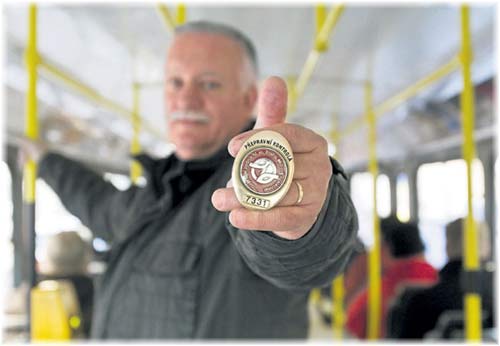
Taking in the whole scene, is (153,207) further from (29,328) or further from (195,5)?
(195,5)

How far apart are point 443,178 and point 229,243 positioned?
4482mm

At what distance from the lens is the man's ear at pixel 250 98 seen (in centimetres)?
138

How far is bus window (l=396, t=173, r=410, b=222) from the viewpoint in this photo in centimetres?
618

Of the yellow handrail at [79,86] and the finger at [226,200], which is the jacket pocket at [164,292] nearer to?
the finger at [226,200]

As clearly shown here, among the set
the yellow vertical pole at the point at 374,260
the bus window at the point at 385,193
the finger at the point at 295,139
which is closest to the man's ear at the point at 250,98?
the finger at the point at 295,139

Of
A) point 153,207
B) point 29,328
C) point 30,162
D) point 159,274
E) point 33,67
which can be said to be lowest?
point 29,328

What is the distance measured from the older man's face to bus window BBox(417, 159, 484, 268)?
4.05m

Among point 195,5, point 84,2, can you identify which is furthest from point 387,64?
point 84,2

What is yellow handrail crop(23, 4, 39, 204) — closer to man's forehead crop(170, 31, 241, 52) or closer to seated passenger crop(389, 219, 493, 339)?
man's forehead crop(170, 31, 241, 52)

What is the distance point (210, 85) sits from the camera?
4.29 feet

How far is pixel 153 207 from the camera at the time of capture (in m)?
1.56

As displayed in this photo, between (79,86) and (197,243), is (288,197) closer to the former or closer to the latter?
(197,243)

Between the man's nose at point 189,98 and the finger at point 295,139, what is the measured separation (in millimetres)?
609

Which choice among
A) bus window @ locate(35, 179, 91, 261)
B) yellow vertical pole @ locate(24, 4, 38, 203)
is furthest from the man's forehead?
bus window @ locate(35, 179, 91, 261)
